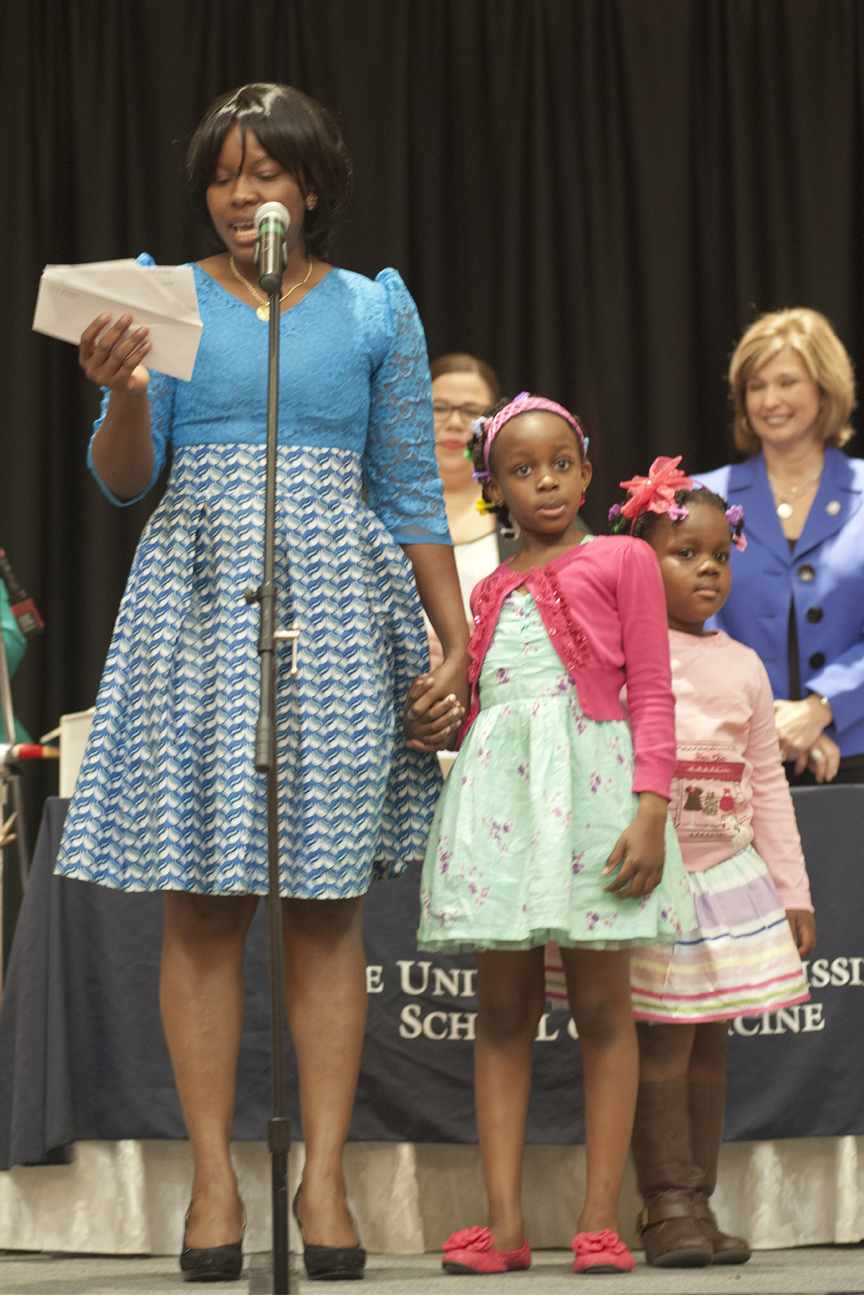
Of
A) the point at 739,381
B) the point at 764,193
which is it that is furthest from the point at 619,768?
the point at 764,193

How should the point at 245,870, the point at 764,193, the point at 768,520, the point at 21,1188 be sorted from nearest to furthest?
the point at 245,870, the point at 21,1188, the point at 768,520, the point at 764,193

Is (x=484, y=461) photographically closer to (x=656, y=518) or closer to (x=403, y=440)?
(x=403, y=440)

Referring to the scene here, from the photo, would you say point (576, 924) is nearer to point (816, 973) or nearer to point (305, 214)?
point (816, 973)

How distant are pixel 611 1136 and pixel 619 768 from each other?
0.49m

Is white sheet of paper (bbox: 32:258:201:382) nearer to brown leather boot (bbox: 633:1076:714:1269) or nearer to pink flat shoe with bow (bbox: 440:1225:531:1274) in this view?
pink flat shoe with bow (bbox: 440:1225:531:1274)

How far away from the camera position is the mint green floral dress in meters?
1.87

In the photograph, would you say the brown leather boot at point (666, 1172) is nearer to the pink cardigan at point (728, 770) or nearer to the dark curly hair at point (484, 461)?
the pink cardigan at point (728, 770)

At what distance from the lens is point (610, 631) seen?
202 cm

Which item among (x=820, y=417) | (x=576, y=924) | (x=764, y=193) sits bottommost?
(x=576, y=924)

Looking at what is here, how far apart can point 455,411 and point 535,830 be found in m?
1.88

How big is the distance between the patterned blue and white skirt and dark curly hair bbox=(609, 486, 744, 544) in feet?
2.27

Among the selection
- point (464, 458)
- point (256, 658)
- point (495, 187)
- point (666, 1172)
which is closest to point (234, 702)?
point (256, 658)

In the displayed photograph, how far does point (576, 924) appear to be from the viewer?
6.10ft

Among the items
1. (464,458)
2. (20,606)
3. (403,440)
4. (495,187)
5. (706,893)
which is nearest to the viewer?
(403,440)
